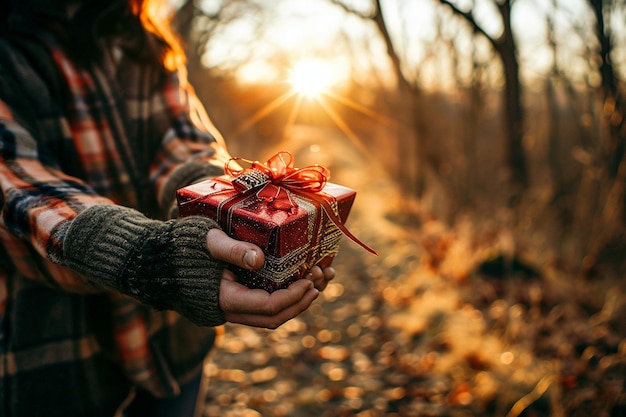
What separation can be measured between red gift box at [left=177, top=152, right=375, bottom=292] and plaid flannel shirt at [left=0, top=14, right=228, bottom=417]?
27 cm

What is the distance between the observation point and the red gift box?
987mm

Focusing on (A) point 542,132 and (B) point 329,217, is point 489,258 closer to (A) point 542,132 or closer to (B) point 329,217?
(A) point 542,132

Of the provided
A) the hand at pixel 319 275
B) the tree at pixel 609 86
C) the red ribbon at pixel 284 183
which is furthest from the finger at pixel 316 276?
the tree at pixel 609 86

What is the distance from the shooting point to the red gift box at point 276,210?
0.99 metres

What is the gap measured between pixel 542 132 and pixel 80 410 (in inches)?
251

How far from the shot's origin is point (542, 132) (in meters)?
6.01

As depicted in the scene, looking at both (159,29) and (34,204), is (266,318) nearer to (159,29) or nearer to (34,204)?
(34,204)

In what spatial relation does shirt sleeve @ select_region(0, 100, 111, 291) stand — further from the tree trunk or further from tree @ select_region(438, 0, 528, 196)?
the tree trunk

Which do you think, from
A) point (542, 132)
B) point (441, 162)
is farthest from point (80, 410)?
point (542, 132)

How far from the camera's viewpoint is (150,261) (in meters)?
0.94

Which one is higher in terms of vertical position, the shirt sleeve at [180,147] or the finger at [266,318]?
the shirt sleeve at [180,147]

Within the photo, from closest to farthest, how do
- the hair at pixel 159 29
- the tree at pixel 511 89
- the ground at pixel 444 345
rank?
the hair at pixel 159 29
the ground at pixel 444 345
the tree at pixel 511 89

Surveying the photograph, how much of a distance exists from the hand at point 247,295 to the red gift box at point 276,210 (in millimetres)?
51

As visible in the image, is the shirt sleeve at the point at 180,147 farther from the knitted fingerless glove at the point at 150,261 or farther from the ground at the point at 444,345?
the ground at the point at 444,345
